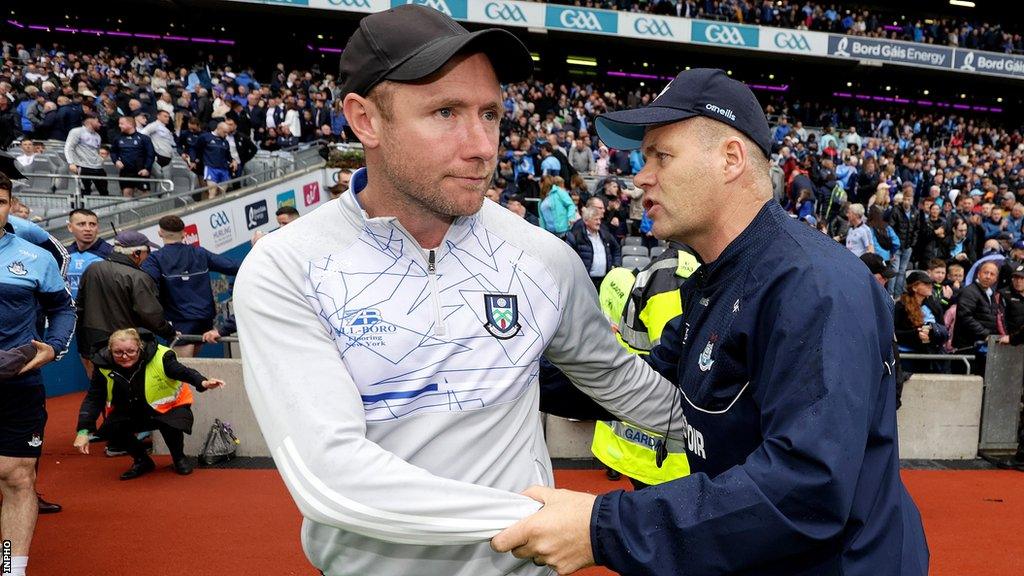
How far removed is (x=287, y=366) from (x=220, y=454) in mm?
5380

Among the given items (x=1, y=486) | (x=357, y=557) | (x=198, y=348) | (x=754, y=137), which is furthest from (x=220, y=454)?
(x=754, y=137)

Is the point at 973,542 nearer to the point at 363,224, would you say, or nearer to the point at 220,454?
the point at 363,224

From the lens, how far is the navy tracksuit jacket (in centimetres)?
123

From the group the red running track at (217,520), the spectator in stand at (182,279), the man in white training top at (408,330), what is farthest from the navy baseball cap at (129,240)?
the man in white training top at (408,330)

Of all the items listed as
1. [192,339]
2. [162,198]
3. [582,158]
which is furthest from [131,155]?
[582,158]

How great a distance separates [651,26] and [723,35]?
298cm

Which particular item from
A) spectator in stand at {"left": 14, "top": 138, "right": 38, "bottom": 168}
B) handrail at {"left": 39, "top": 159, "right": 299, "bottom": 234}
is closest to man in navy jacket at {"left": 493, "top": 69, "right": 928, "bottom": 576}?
handrail at {"left": 39, "top": 159, "right": 299, "bottom": 234}

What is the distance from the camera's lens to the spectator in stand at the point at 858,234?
11.0 metres

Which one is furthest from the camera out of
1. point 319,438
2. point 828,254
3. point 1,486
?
point 1,486

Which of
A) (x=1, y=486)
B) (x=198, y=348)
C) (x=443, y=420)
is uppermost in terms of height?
(x=443, y=420)

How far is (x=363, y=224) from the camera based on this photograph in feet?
5.13

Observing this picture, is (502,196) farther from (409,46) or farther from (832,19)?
(832,19)

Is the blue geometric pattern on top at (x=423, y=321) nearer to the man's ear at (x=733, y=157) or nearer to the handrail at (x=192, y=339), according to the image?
the man's ear at (x=733, y=157)

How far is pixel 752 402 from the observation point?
4.68 ft
